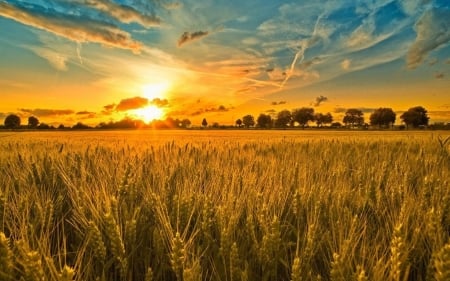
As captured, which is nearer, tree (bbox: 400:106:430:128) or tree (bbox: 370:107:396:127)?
tree (bbox: 400:106:430:128)

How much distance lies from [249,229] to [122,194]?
1002 millimetres

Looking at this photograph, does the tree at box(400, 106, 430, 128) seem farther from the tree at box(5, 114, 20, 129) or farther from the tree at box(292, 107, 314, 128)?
the tree at box(5, 114, 20, 129)

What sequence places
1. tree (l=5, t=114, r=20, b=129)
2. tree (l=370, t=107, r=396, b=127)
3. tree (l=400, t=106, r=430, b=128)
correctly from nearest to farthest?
tree (l=5, t=114, r=20, b=129) < tree (l=400, t=106, r=430, b=128) < tree (l=370, t=107, r=396, b=127)

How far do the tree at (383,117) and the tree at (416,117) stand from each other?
129 inches

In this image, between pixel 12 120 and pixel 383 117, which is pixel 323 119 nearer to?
pixel 383 117

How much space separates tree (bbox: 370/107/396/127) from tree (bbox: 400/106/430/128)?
328 cm

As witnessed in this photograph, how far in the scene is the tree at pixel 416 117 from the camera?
285 ft

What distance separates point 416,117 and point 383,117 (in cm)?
892

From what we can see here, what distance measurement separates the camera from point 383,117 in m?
95.2

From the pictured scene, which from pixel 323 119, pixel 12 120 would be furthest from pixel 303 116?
pixel 12 120

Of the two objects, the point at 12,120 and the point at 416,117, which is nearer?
the point at 12,120

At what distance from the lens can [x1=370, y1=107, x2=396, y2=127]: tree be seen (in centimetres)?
9425

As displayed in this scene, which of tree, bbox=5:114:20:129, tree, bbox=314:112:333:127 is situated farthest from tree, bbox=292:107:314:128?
tree, bbox=5:114:20:129

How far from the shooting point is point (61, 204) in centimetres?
237
